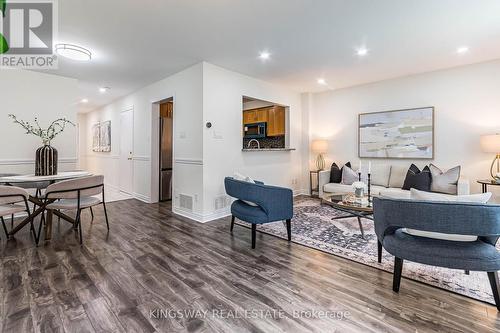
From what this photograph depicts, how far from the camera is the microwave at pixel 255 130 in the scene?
20.2 feet

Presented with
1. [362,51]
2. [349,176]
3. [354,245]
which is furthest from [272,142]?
[354,245]

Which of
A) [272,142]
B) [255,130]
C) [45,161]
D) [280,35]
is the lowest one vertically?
[45,161]

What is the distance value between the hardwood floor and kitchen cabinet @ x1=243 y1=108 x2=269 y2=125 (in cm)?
404

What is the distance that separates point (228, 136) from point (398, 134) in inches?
131

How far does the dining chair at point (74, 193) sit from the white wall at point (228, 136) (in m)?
1.51

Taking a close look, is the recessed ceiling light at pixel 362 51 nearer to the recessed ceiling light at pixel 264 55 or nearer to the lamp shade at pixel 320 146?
the recessed ceiling light at pixel 264 55

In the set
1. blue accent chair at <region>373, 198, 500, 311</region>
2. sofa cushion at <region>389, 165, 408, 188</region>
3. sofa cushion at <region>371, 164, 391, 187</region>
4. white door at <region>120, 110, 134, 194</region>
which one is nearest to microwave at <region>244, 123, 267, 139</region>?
sofa cushion at <region>371, 164, 391, 187</region>

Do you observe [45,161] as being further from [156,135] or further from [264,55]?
[264,55]

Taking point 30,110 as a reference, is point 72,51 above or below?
above

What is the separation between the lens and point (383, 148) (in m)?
4.77

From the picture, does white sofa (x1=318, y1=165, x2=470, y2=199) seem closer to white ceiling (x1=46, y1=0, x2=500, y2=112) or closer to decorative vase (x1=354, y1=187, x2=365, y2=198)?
decorative vase (x1=354, y1=187, x2=365, y2=198)

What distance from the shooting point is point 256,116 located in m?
6.43

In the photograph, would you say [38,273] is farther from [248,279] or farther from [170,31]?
[170,31]

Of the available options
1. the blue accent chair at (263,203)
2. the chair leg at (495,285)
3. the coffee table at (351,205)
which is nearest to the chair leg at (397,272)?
the chair leg at (495,285)
